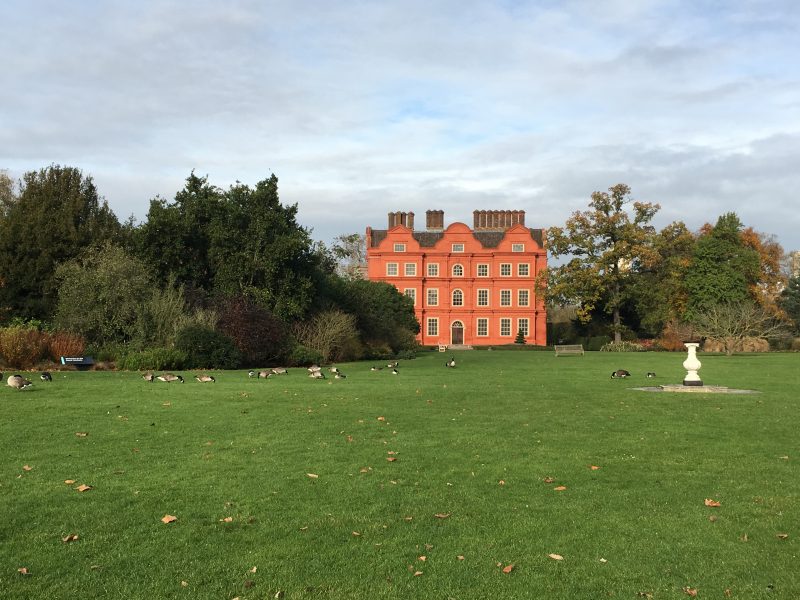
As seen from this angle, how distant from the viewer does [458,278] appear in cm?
7269

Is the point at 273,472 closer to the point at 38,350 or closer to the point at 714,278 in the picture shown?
the point at 38,350

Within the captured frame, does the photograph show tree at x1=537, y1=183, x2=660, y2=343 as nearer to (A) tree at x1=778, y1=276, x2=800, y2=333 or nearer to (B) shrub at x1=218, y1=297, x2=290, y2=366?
(A) tree at x1=778, y1=276, x2=800, y2=333

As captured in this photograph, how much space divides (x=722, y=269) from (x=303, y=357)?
1698 inches

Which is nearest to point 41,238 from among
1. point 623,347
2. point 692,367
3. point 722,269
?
point 692,367

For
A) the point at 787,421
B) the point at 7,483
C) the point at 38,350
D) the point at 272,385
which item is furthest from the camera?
the point at 38,350

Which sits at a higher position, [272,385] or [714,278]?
[714,278]

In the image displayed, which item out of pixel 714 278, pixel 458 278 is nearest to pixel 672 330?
pixel 714 278

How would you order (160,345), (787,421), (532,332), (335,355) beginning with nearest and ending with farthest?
1. (787,421)
2. (160,345)
3. (335,355)
4. (532,332)

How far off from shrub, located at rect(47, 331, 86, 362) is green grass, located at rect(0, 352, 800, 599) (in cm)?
1309

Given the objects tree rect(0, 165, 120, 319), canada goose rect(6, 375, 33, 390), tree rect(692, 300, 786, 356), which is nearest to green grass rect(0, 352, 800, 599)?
canada goose rect(6, 375, 33, 390)

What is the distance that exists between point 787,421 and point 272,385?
12.0 m

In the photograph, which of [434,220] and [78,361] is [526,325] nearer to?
[434,220]

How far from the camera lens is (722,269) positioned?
59.1m

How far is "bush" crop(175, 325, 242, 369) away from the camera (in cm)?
2620
